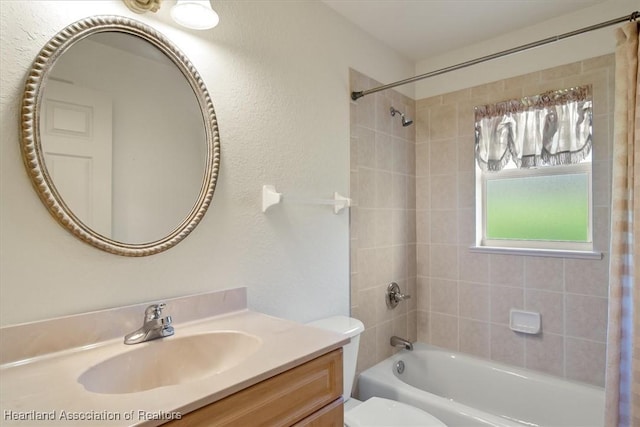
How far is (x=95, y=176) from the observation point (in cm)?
109

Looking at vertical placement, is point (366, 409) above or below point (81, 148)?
below

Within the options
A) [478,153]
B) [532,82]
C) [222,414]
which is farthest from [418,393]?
[532,82]

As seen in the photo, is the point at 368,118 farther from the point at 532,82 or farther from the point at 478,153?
the point at 532,82

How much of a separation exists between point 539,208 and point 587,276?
474 mm

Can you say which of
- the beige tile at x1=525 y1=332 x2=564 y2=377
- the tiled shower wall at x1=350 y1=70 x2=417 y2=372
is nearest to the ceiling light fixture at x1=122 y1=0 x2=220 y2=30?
the tiled shower wall at x1=350 y1=70 x2=417 y2=372

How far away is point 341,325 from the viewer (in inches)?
68.3

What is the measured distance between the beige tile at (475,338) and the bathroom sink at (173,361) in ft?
5.98

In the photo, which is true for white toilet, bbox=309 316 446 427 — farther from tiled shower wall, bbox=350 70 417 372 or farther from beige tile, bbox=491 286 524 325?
beige tile, bbox=491 286 524 325

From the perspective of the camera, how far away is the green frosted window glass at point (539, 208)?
2074 millimetres

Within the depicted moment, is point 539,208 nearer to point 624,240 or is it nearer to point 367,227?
point 624,240

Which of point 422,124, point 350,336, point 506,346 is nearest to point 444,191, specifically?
point 422,124

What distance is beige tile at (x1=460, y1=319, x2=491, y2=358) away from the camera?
234 centimetres

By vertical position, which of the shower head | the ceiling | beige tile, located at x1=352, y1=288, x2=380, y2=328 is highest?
the ceiling

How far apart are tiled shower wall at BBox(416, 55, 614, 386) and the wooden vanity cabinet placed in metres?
1.63
